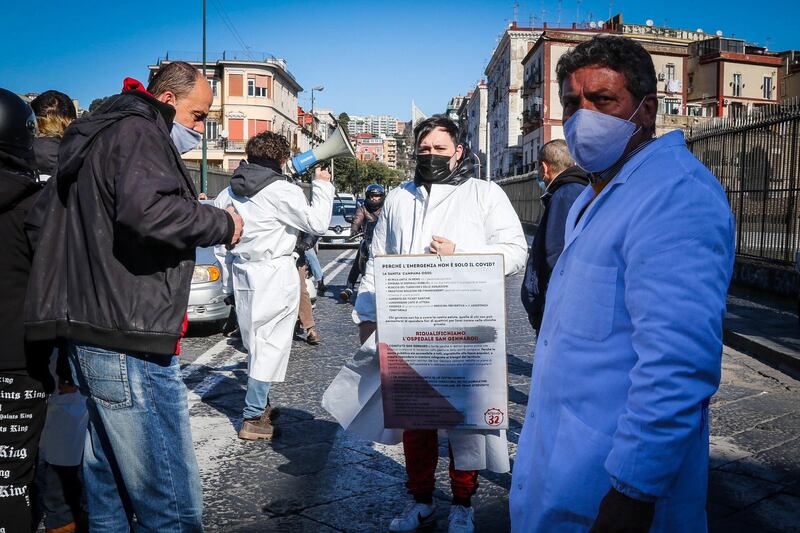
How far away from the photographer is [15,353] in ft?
8.64

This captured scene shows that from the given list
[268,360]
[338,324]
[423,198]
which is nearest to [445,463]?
[268,360]

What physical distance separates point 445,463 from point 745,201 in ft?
35.0

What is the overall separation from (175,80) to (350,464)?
99.7 inches

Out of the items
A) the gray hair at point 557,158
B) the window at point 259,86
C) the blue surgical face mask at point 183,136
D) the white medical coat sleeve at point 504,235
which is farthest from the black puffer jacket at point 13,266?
the window at point 259,86

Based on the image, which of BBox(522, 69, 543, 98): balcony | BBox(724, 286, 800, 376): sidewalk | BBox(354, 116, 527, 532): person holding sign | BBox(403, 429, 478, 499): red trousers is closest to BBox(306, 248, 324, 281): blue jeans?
BBox(724, 286, 800, 376): sidewalk

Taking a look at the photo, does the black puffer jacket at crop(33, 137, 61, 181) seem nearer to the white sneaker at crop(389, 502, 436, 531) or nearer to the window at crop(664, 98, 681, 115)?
the white sneaker at crop(389, 502, 436, 531)

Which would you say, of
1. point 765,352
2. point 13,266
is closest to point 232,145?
point 765,352

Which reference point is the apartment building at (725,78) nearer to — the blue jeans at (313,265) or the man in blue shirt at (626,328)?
the blue jeans at (313,265)

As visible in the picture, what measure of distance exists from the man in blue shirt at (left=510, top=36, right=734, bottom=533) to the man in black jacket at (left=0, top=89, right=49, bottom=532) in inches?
69.5

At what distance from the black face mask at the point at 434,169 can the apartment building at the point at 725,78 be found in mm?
66928

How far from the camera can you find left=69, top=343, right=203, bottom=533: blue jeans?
239cm

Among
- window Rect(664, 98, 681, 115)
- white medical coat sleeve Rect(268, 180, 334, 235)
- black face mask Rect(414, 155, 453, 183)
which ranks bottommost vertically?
white medical coat sleeve Rect(268, 180, 334, 235)

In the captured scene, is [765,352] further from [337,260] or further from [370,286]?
[337,260]

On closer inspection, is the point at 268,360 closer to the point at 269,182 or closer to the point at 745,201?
the point at 269,182
